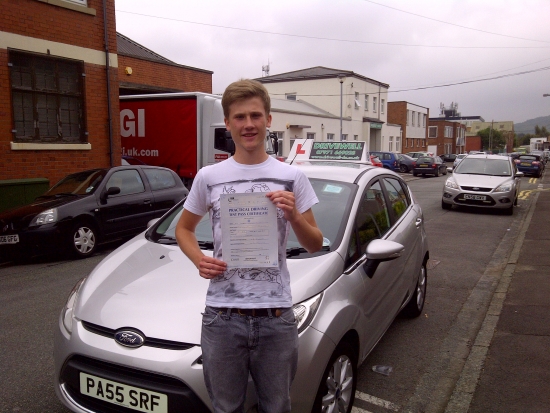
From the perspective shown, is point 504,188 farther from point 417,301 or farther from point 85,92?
point 85,92

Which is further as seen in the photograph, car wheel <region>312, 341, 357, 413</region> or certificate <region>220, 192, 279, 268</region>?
car wheel <region>312, 341, 357, 413</region>

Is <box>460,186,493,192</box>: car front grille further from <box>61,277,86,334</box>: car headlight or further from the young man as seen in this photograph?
the young man

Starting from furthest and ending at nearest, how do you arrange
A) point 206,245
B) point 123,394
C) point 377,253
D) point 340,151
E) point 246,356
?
point 340,151 → point 206,245 → point 377,253 → point 123,394 → point 246,356

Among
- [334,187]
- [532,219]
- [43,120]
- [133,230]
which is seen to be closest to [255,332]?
[334,187]

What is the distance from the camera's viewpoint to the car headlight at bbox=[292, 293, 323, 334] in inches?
100

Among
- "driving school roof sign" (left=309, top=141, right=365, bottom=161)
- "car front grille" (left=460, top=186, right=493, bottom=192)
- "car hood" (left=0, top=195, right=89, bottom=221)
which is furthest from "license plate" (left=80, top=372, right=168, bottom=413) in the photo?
"car front grille" (left=460, top=186, right=493, bottom=192)

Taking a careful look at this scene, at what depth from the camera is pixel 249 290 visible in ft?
6.42

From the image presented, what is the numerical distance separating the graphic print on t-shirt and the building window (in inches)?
416

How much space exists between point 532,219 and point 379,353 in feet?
33.0

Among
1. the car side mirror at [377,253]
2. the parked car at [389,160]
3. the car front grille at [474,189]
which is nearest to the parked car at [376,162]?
the car side mirror at [377,253]

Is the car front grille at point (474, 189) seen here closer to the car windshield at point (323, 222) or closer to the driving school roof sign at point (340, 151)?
the driving school roof sign at point (340, 151)

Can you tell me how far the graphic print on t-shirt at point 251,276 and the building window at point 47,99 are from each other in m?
10.6

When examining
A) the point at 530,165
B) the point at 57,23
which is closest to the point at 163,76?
the point at 57,23

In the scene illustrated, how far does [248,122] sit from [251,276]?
613 millimetres
